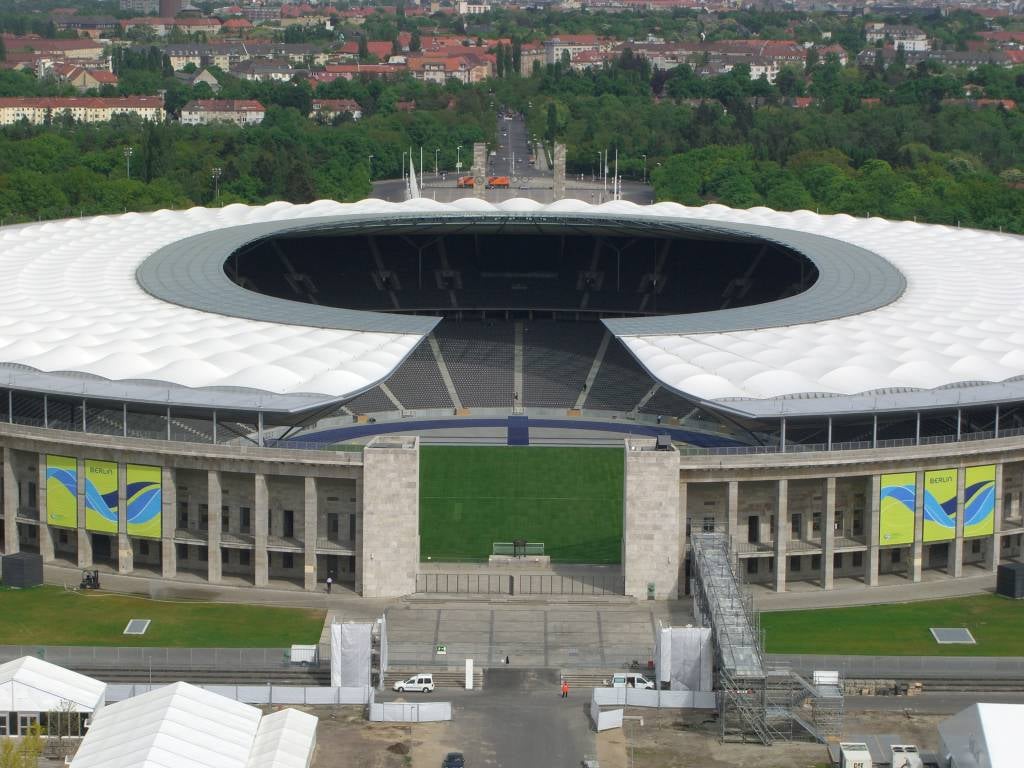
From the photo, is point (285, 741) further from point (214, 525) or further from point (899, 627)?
point (899, 627)

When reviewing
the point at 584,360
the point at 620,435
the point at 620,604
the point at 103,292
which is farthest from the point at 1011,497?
the point at 103,292

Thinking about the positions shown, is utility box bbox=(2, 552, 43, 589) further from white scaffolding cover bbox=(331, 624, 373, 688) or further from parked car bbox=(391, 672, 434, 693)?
parked car bbox=(391, 672, 434, 693)

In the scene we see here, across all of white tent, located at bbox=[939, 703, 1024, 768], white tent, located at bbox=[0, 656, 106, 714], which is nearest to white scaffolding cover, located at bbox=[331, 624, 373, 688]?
white tent, located at bbox=[0, 656, 106, 714]

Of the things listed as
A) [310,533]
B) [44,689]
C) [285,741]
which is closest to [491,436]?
[310,533]

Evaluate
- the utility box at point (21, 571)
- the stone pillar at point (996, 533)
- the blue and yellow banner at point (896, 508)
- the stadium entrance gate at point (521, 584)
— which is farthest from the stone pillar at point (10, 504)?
the stone pillar at point (996, 533)

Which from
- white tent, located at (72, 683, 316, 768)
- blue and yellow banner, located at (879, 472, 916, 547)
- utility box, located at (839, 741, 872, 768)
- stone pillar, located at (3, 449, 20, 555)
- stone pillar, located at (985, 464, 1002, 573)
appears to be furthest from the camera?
stone pillar, located at (3, 449, 20, 555)

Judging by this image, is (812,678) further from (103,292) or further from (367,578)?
(103,292)

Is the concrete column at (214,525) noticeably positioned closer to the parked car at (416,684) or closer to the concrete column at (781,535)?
the parked car at (416,684)
